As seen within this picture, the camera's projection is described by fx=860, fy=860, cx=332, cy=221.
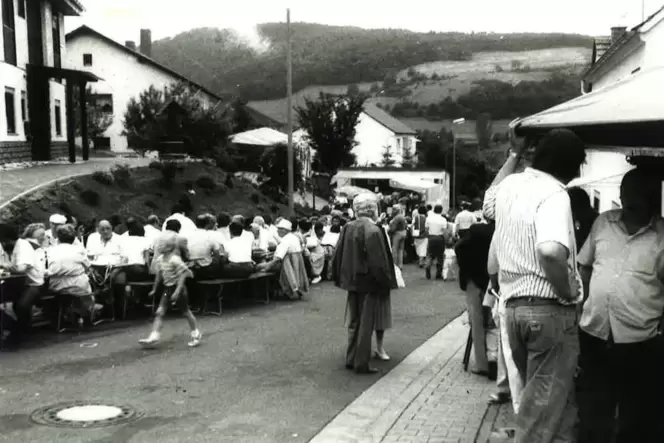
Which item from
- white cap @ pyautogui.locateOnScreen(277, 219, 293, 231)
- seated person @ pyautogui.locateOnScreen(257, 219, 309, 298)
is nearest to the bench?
seated person @ pyautogui.locateOnScreen(257, 219, 309, 298)

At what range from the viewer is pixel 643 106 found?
5129mm

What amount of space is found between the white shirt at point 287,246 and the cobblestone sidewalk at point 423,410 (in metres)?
6.11

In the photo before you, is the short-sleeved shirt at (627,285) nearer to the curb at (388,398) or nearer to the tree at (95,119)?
the curb at (388,398)

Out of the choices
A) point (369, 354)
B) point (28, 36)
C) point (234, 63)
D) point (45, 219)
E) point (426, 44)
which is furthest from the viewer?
point (426, 44)

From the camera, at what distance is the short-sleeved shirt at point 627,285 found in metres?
5.12

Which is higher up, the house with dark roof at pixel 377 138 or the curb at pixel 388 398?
the house with dark roof at pixel 377 138

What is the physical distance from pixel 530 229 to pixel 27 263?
798cm

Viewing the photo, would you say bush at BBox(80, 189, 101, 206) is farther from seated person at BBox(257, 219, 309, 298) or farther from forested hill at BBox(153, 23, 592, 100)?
forested hill at BBox(153, 23, 592, 100)

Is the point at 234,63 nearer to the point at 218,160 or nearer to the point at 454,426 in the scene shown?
the point at 218,160

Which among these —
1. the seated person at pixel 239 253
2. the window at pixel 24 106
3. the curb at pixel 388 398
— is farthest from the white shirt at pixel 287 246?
the window at pixel 24 106

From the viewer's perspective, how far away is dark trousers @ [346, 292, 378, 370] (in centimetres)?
938

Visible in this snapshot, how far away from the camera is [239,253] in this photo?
14.8m

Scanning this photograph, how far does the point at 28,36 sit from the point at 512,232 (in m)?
29.1

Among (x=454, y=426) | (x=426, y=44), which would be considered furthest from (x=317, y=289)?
(x=426, y=44)
